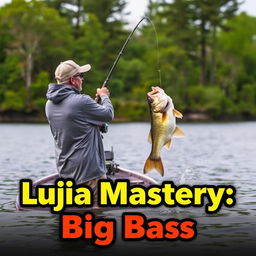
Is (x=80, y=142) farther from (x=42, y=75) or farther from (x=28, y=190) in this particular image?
(x=42, y=75)

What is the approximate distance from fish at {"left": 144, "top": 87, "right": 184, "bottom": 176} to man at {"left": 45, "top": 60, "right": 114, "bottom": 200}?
559mm

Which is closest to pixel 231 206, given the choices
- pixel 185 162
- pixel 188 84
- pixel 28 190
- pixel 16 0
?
pixel 28 190

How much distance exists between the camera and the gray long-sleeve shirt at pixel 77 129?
859 centimetres

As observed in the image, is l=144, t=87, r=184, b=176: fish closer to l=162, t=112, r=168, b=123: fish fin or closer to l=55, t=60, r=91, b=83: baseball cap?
l=162, t=112, r=168, b=123: fish fin

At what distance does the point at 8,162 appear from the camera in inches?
907

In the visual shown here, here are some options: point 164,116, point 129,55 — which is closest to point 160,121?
point 164,116

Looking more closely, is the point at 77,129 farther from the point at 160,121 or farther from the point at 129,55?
the point at 129,55

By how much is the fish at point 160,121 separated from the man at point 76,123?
0.56 meters

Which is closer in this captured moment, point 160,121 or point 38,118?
point 160,121

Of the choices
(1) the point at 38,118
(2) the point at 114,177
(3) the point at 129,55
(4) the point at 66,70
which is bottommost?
(1) the point at 38,118

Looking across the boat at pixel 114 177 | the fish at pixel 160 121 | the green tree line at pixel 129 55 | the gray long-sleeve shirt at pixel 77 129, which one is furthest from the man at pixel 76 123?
the green tree line at pixel 129 55

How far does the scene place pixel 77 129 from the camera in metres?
8.67

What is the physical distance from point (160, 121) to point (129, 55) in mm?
82504

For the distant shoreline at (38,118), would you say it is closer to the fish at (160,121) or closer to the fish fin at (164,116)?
the fish at (160,121)
